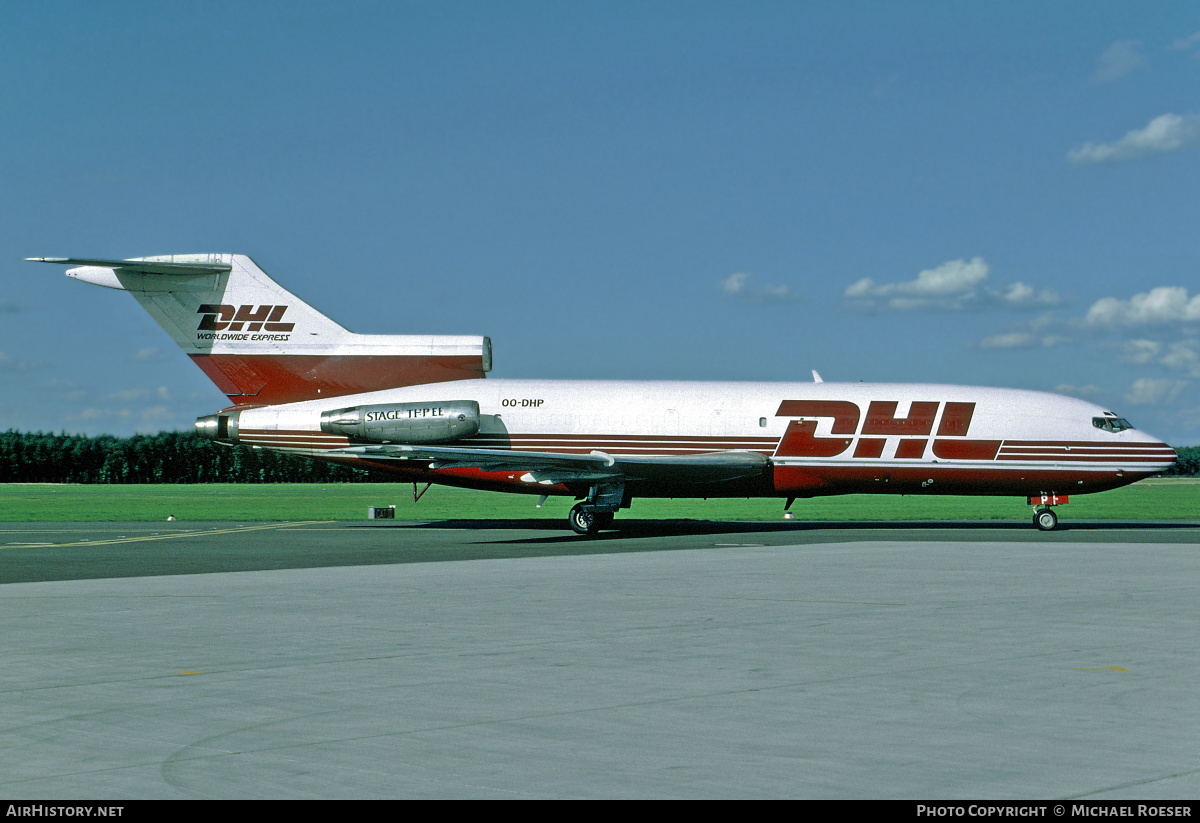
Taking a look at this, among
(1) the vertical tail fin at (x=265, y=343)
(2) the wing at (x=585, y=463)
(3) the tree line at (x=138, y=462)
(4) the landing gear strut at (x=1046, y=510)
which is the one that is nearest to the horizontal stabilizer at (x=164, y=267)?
(1) the vertical tail fin at (x=265, y=343)

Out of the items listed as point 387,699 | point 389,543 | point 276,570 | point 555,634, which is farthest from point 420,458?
point 387,699

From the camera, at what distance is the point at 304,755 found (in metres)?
7.16

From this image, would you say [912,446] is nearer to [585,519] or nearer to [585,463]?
[585,463]

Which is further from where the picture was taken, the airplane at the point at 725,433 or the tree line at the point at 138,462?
the tree line at the point at 138,462

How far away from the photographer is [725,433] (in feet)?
114

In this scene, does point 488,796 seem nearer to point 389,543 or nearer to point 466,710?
point 466,710

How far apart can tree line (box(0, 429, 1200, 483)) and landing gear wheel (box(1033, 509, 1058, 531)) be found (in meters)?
64.0

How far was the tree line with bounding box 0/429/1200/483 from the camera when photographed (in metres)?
91.9

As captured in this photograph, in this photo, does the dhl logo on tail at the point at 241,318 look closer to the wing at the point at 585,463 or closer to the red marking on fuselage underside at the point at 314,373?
the red marking on fuselage underside at the point at 314,373

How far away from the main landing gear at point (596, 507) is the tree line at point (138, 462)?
60283 mm

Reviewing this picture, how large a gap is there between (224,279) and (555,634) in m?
27.1

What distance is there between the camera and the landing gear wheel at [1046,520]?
34.9 meters

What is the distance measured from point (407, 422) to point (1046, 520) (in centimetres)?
1864

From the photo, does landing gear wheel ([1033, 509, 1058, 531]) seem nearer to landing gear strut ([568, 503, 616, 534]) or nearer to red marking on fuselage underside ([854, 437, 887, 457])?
red marking on fuselage underside ([854, 437, 887, 457])
